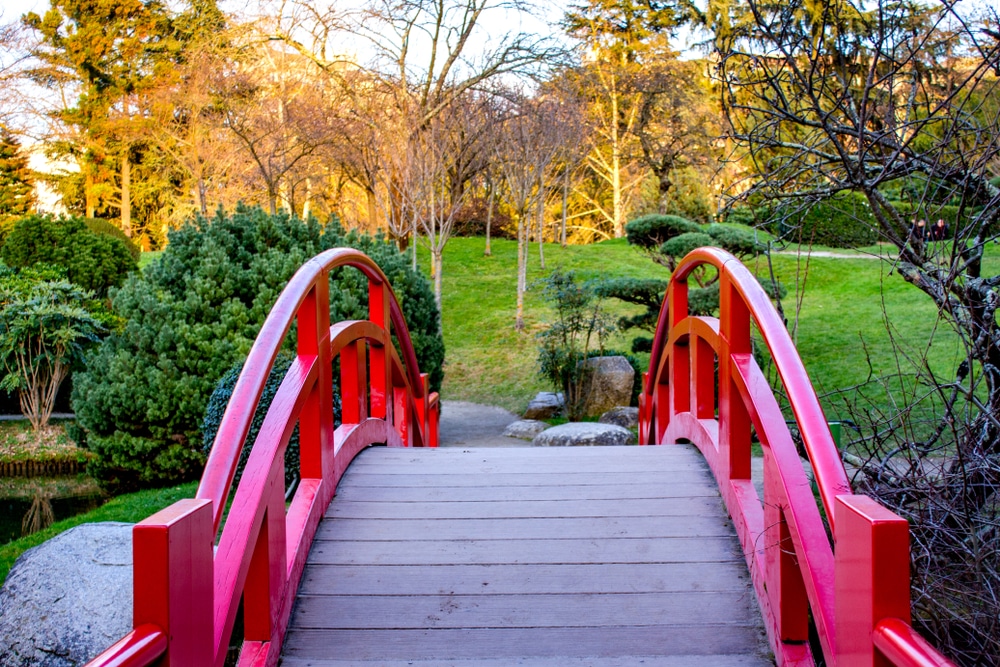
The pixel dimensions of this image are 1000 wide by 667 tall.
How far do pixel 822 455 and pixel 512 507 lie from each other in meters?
1.54

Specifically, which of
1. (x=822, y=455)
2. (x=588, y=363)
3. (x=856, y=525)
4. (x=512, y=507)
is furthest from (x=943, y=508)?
(x=588, y=363)

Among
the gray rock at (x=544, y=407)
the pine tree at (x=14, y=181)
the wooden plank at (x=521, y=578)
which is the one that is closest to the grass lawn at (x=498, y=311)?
the gray rock at (x=544, y=407)

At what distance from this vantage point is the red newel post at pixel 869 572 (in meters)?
1.47

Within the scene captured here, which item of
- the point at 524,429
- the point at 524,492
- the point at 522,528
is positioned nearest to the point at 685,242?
the point at 524,429

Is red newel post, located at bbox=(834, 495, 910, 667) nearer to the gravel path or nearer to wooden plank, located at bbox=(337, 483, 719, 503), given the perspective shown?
wooden plank, located at bbox=(337, 483, 719, 503)

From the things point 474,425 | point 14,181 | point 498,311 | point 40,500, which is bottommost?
point 40,500

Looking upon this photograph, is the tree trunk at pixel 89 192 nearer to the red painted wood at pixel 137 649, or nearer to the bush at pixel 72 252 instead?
the bush at pixel 72 252

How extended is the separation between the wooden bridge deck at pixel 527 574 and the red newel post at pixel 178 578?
0.74 m

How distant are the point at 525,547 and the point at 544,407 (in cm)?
873

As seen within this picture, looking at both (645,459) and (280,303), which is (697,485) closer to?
(645,459)

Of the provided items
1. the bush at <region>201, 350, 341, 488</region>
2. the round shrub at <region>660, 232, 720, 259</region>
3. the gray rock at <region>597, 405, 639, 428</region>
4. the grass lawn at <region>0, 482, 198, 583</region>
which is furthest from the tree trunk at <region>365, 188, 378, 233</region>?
the bush at <region>201, 350, 341, 488</region>

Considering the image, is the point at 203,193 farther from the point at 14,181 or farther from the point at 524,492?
the point at 524,492

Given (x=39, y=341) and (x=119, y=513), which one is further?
(x=39, y=341)

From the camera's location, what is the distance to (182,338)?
7711mm
